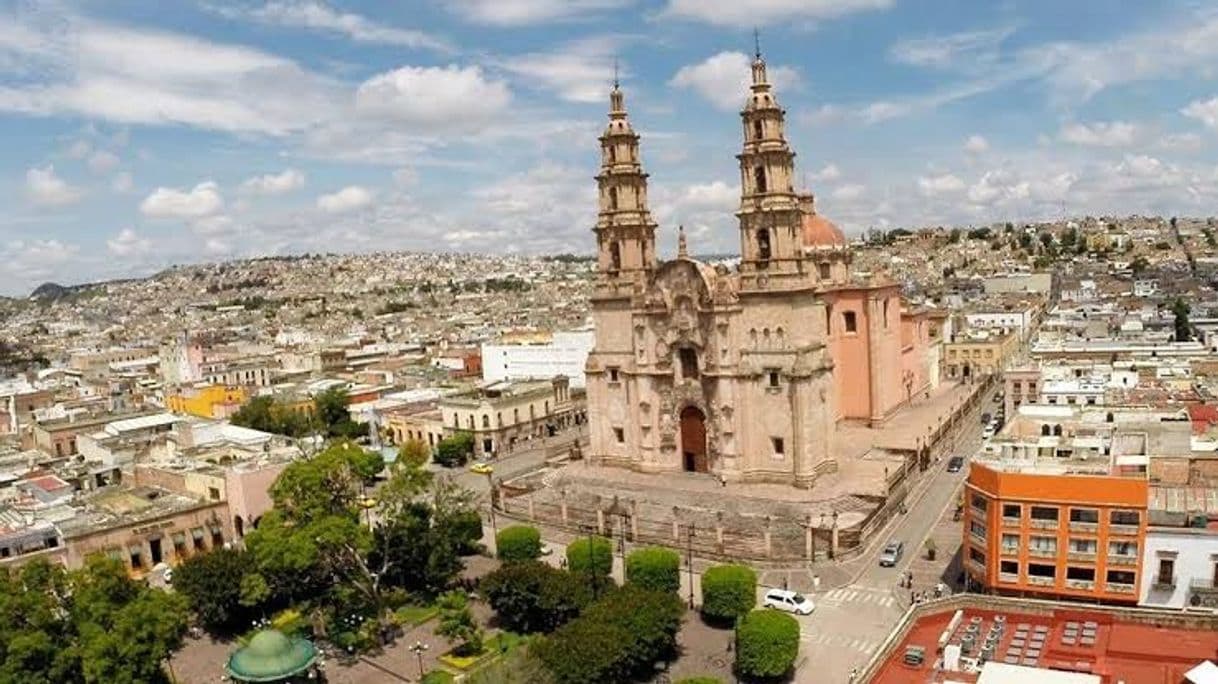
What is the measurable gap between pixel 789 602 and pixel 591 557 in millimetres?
8249

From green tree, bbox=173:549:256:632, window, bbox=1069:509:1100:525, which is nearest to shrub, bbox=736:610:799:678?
window, bbox=1069:509:1100:525

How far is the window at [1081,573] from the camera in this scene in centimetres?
3123

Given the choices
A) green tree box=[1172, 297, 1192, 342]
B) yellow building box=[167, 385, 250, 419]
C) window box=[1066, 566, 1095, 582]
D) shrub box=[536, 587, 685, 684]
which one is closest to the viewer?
shrub box=[536, 587, 685, 684]

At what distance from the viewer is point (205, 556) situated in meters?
36.5

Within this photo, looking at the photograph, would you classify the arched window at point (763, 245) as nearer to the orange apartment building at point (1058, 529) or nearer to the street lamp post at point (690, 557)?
the street lamp post at point (690, 557)

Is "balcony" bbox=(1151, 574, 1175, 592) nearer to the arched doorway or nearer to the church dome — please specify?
the arched doorway

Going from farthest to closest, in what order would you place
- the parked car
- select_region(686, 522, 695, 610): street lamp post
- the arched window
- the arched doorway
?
the arched doorway < the arched window < the parked car < select_region(686, 522, 695, 610): street lamp post

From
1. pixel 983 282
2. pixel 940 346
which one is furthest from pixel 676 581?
pixel 983 282

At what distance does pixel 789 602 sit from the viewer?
35.2 m

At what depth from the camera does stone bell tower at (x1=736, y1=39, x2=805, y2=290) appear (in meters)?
47.5

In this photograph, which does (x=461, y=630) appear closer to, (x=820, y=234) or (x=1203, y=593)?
(x=1203, y=593)

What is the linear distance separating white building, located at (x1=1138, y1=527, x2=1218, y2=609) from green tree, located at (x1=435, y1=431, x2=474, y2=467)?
149ft

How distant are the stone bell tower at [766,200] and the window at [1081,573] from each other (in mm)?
20317

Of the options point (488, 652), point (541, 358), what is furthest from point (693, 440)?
point (541, 358)
